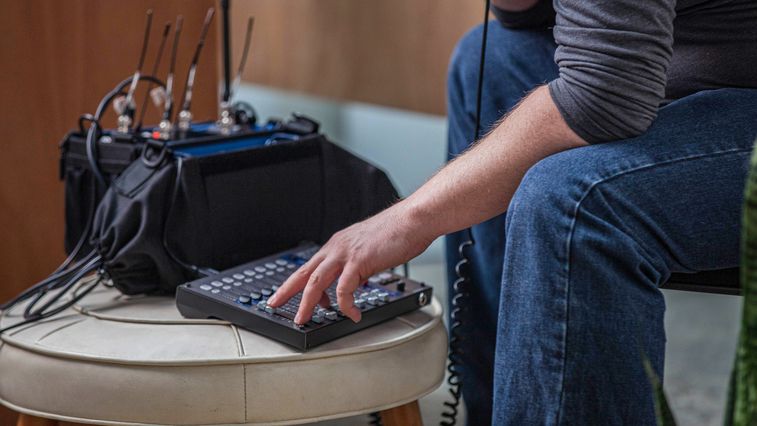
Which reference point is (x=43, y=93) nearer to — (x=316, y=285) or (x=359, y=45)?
(x=316, y=285)

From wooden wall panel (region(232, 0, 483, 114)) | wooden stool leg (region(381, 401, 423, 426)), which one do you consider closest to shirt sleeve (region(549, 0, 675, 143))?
wooden stool leg (region(381, 401, 423, 426))

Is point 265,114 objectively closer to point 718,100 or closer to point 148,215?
point 148,215

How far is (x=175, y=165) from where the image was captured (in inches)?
41.0

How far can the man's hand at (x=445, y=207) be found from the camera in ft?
2.70

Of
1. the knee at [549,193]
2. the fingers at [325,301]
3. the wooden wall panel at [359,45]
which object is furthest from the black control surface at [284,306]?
the wooden wall panel at [359,45]

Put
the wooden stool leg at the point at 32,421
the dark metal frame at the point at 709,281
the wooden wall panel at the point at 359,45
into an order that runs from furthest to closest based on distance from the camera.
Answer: the wooden wall panel at the point at 359,45 → the wooden stool leg at the point at 32,421 → the dark metal frame at the point at 709,281

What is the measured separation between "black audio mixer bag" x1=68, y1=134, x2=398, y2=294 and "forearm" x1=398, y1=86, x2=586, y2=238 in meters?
0.29

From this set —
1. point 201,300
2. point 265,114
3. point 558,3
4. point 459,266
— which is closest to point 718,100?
point 558,3

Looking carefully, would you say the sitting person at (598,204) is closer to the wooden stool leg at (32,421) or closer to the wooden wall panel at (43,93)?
the wooden stool leg at (32,421)

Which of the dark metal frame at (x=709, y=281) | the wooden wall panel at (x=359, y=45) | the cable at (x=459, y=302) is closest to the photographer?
the dark metal frame at (x=709, y=281)

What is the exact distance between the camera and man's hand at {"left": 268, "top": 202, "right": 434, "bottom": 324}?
0.86 m

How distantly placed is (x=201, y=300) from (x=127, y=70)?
0.63 m

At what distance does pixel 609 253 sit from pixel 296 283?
31 cm

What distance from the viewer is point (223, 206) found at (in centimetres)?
107
